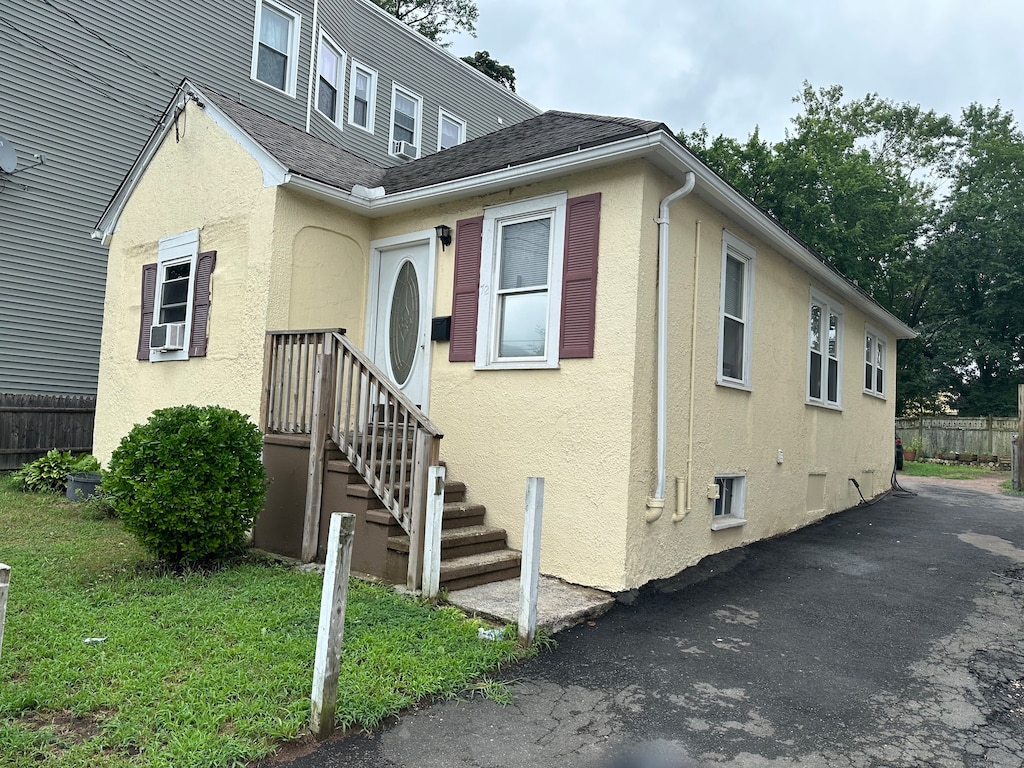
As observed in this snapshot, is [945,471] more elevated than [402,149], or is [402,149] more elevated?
[402,149]

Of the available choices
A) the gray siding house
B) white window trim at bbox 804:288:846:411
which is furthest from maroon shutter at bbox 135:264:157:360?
white window trim at bbox 804:288:846:411

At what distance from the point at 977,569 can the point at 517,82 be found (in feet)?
87.0

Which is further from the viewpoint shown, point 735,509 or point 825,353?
point 825,353

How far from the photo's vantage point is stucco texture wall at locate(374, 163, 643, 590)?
584 centimetres

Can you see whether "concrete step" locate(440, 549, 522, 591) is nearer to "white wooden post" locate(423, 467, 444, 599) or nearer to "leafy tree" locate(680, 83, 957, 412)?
"white wooden post" locate(423, 467, 444, 599)

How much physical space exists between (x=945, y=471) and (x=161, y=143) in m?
19.4

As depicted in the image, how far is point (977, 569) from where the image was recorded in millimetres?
7012

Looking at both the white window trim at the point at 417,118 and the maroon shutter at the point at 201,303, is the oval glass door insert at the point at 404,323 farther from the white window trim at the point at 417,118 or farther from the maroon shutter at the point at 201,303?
the white window trim at the point at 417,118

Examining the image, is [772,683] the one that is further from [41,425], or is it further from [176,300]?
[41,425]

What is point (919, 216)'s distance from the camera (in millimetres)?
28109

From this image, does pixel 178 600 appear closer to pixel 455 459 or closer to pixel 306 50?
pixel 455 459

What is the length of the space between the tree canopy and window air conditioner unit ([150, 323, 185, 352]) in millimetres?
18571

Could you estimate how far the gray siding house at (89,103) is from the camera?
11.2m

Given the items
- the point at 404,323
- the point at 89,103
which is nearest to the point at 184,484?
the point at 404,323
